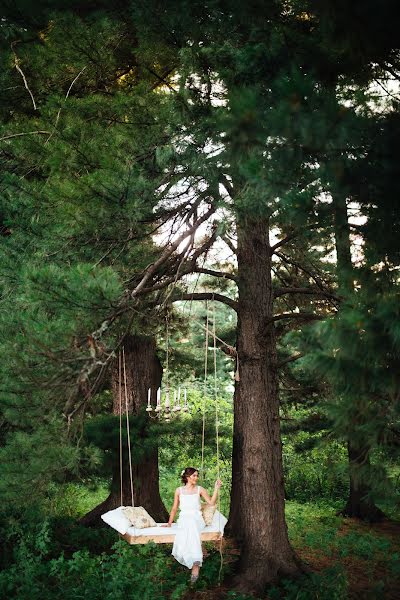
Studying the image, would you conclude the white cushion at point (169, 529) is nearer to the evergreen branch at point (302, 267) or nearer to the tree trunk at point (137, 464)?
the tree trunk at point (137, 464)

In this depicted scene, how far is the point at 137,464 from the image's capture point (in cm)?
767

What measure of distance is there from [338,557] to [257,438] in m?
2.25

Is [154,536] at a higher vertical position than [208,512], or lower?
lower

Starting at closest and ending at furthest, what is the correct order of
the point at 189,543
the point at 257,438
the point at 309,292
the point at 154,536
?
the point at 154,536
the point at 189,543
the point at 257,438
the point at 309,292

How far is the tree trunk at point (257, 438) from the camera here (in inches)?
239

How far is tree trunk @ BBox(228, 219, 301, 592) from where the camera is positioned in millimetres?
6082

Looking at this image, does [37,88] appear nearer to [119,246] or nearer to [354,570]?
[119,246]

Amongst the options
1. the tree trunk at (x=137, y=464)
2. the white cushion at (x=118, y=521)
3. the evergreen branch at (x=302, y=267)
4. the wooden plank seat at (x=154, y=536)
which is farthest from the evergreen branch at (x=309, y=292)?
the white cushion at (x=118, y=521)

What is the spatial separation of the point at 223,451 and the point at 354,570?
2675 mm

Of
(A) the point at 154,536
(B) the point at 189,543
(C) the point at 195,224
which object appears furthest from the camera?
(B) the point at 189,543

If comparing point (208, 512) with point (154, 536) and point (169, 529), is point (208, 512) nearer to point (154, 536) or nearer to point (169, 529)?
point (169, 529)

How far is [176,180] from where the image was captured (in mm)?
5062

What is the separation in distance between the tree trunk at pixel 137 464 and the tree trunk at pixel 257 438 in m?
1.33

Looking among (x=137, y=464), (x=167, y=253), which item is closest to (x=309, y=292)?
(x=167, y=253)
